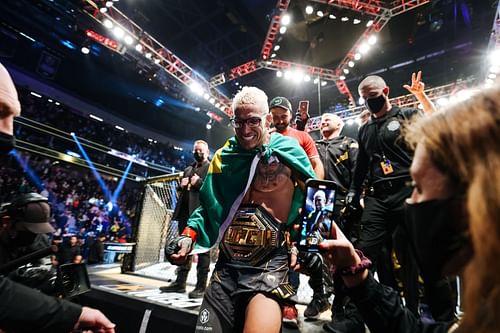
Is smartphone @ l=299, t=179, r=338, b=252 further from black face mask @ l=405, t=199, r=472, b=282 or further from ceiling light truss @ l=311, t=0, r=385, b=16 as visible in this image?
ceiling light truss @ l=311, t=0, r=385, b=16

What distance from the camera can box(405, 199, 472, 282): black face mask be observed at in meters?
0.70

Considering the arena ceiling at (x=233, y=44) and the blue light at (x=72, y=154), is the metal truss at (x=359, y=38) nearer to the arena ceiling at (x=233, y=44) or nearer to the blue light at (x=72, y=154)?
the arena ceiling at (x=233, y=44)

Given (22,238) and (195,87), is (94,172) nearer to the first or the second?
(195,87)

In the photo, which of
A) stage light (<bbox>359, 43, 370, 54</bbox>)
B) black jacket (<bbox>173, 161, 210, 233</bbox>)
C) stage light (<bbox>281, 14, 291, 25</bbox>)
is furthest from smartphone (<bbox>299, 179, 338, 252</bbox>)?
stage light (<bbox>359, 43, 370, 54</bbox>)

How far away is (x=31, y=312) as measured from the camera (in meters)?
1.28

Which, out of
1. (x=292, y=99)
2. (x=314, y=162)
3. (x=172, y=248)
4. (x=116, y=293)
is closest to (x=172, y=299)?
(x=116, y=293)

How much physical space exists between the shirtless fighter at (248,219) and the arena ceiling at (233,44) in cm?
806

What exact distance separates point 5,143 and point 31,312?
2.83 ft

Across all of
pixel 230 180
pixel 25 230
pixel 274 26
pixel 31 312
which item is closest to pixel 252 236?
pixel 230 180

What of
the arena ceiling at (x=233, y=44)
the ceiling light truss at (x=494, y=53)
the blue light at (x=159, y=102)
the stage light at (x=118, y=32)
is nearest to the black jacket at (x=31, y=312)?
the ceiling light truss at (x=494, y=53)

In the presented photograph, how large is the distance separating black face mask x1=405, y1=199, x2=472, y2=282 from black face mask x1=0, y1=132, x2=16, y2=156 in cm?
189

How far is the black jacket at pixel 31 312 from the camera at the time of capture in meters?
1.25

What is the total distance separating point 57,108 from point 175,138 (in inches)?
368

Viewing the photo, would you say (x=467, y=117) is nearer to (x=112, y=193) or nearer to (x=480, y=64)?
(x=480, y=64)
